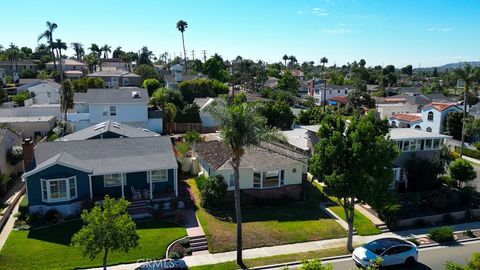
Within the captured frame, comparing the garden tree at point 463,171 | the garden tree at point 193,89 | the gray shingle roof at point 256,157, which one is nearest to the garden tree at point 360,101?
the garden tree at point 193,89

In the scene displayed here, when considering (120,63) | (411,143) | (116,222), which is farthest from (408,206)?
(120,63)

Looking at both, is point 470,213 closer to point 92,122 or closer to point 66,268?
point 66,268

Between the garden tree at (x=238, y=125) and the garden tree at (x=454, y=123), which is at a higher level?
the garden tree at (x=238, y=125)

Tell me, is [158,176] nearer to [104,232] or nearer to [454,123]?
[104,232]

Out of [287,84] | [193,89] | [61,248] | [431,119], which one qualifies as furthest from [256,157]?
[287,84]

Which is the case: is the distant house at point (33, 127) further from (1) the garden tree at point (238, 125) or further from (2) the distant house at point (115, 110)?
(1) the garden tree at point (238, 125)
